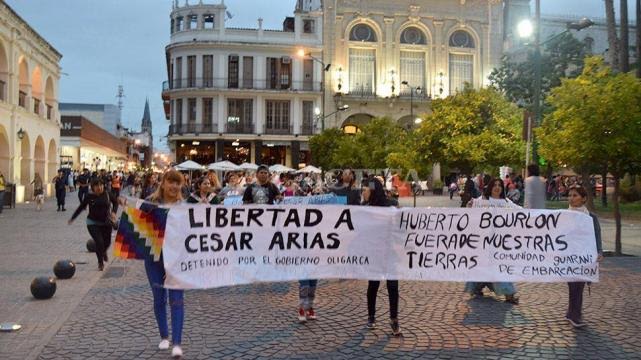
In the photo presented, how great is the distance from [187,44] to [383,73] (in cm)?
1814

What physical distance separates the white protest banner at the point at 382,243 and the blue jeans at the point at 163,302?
1.22ft

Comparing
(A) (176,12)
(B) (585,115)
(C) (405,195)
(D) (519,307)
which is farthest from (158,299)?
(A) (176,12)

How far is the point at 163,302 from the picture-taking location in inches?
249

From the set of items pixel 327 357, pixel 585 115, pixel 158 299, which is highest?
pixel 585 115

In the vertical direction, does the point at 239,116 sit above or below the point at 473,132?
above

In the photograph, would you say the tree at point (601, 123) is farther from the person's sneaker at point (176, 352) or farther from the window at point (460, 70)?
the window at point (460, 70)

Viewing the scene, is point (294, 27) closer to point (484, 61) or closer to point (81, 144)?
point (484, 61)

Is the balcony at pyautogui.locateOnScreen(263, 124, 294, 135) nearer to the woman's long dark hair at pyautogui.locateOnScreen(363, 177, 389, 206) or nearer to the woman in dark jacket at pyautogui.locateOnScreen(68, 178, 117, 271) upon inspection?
the woman in dark jacket at pyautogui.locateOnScreen(68, 178, 117, 271)

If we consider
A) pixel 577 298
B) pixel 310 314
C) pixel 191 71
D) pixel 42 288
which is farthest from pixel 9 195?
pixel 191 71

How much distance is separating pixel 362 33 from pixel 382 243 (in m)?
53.1

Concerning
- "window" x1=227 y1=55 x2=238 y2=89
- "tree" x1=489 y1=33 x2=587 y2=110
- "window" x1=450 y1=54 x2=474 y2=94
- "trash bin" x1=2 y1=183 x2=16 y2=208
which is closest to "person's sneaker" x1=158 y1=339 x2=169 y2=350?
"trash bin" x1=2 y1=183 x2=16 y2=208

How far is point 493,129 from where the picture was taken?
2745cm

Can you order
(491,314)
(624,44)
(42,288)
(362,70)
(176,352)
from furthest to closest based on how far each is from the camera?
(362,70), (624,44), (42,288), (491,314), (176,352)

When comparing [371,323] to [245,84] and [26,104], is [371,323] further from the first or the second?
Answer: [245,84]
